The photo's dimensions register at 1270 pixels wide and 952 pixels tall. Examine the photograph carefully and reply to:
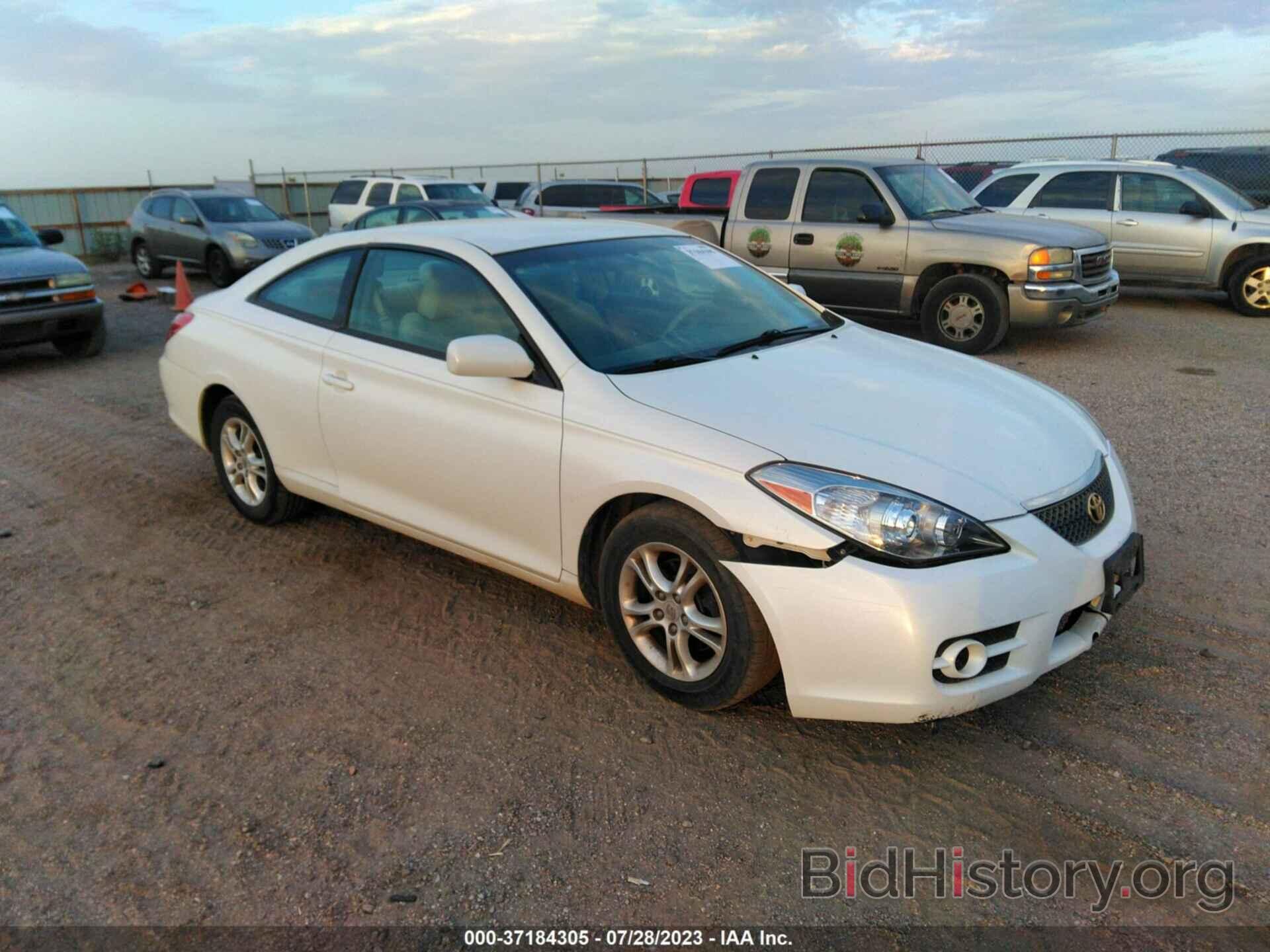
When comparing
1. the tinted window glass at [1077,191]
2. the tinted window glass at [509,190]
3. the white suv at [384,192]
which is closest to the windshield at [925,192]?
the tinted window glass at [1077,191]

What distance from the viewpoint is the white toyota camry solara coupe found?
120 inches

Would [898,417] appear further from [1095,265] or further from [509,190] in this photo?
[509,190]

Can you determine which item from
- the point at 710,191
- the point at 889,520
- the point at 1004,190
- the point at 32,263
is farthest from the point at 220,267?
the point at 889,520

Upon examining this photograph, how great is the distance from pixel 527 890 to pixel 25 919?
1.32m

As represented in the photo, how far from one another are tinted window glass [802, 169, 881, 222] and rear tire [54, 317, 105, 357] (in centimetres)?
753

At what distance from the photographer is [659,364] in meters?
3.83

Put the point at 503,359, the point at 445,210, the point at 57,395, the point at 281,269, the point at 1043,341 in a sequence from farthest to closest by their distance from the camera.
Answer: the point at 445,210 → the point at 1043,341 → the point at 57,395 → the point at 281,269 → the point at 503,359

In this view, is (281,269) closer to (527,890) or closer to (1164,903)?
(527,890)

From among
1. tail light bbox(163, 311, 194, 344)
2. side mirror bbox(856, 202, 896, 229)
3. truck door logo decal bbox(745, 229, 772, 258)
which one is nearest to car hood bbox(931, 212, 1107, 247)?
side mirror bbox(856, 202, 896, 229)

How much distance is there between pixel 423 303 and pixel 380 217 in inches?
488

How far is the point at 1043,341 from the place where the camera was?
10.6 m

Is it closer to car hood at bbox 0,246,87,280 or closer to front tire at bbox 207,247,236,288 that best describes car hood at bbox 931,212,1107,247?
car hood at bbox 0,246,87,280

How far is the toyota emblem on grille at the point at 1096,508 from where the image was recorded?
3.44 meters

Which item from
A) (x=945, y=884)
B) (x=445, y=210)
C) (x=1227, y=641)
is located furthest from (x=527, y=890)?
(x=445, y=210)
